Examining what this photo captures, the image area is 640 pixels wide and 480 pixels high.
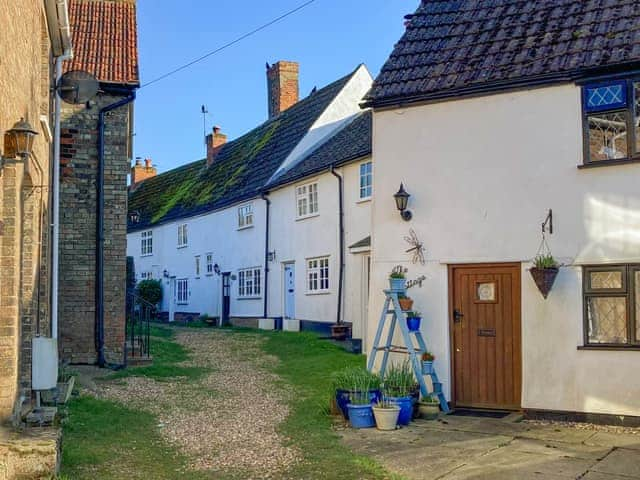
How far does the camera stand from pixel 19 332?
7.92 metres

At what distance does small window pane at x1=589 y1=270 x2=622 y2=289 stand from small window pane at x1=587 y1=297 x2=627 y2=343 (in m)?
0.16

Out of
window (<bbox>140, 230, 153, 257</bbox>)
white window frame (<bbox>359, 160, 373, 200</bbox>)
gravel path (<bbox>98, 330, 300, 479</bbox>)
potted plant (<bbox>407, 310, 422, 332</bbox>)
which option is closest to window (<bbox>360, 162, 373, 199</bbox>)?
white window frame (<bbox>359, 160, 373, 200</bbox>)

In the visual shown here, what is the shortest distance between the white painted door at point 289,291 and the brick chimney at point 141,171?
23.2 m

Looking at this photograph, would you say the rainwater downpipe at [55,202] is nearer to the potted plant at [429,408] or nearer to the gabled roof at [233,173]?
the potted plant at [429,408]

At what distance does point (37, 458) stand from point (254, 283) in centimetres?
2045

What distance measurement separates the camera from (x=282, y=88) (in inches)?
1278

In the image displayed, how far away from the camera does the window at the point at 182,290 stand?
1310 inches

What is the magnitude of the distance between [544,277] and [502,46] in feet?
12.6

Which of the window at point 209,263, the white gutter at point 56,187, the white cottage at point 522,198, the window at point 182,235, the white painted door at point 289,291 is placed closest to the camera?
the white cottage at point 522,198

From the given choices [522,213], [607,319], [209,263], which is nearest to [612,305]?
[607,319]

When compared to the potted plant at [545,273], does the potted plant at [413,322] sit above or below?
below

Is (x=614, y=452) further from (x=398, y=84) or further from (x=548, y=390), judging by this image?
(x=398, y=84)

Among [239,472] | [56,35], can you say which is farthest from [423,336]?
[56,35]

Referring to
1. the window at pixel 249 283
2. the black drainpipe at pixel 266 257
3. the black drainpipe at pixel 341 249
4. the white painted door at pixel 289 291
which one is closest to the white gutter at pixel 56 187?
the black drainpipe at pixel 341 249
